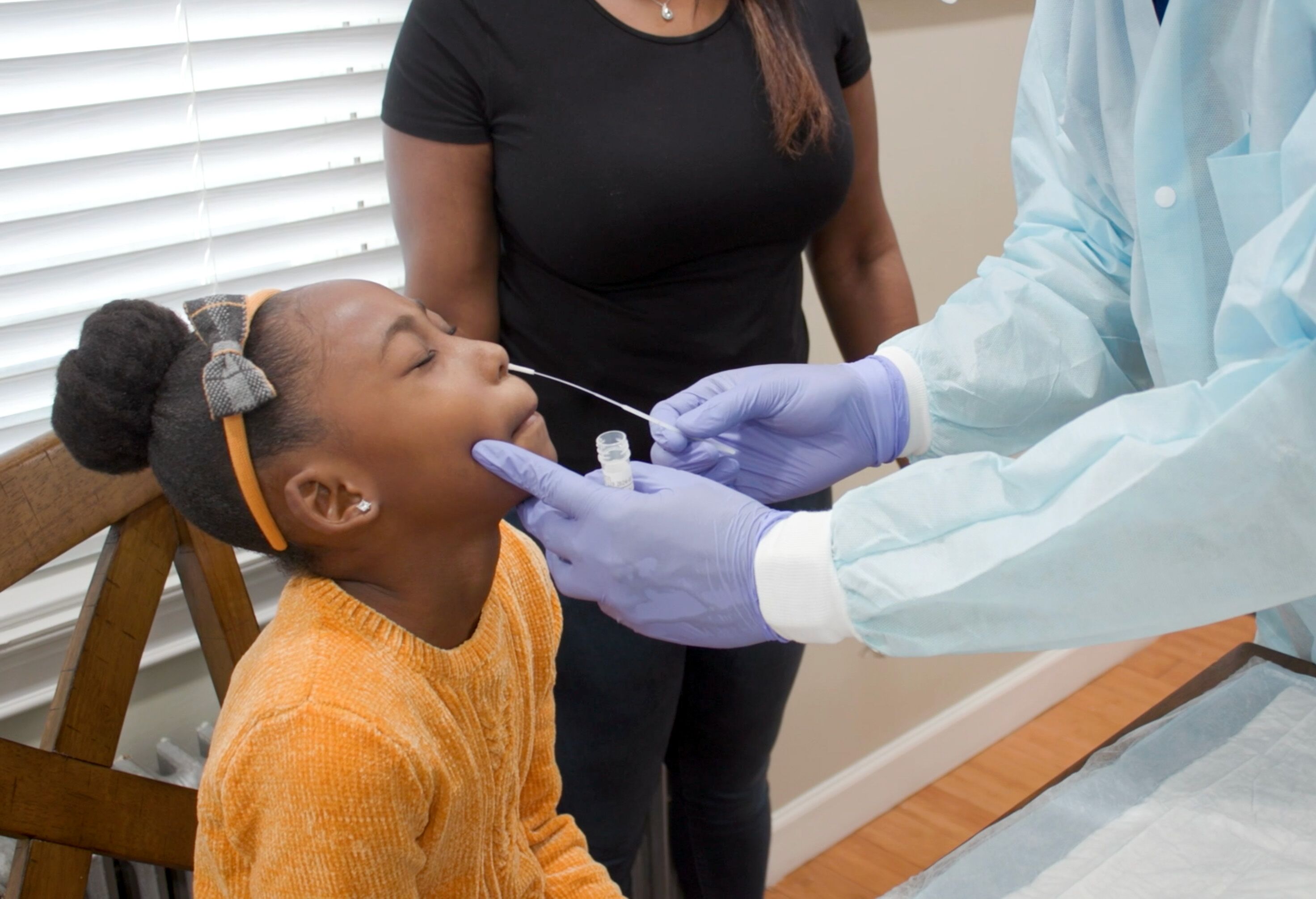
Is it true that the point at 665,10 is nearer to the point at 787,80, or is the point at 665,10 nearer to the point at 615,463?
the point at 787,80

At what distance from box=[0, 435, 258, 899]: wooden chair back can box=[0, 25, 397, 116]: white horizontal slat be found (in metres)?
0.50

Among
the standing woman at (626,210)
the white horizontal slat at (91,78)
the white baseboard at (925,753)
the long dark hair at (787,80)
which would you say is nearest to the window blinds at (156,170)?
the white horizontal slat at (91,78)

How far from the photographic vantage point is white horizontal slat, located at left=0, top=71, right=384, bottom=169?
50.5 inches

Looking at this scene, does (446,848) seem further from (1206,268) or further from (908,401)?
(1206,268)

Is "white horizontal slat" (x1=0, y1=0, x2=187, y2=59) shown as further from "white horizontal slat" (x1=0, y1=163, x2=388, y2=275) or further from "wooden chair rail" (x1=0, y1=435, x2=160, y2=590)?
"wooden chair rail" (x1=0, y1=435, x2=160, y2=590)

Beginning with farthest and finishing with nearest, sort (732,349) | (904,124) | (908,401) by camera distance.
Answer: (904,124)
(732,349)
(908,401)

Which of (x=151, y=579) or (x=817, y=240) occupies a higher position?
(x=817, y=240)

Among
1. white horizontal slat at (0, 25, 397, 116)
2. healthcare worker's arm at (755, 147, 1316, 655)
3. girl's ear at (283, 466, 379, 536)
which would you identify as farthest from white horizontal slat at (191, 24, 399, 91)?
healthcare worker's arm at (755, 147, 1316, 655)

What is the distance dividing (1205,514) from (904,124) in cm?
136

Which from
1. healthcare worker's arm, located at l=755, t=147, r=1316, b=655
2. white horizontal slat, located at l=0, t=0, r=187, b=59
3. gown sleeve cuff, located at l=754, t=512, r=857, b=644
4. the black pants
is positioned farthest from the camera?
the black pants

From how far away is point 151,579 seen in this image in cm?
109

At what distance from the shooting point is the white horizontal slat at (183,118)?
128 centimetres

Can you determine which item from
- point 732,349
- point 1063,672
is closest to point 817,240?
point 732,349

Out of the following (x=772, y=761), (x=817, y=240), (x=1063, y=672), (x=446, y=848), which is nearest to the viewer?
(x=446, y=848)
